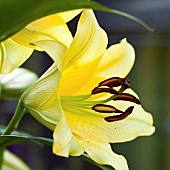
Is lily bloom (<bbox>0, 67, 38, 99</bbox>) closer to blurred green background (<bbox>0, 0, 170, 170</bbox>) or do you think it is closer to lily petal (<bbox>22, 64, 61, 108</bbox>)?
lily petal (<bbox>22, 64, 61, 108</bbox>)

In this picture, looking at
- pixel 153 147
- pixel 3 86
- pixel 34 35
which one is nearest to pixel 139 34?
pixel 153 147

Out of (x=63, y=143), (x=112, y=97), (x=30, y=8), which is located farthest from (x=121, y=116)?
(x=30, y=8)

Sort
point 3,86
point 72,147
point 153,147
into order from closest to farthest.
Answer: point 72,147, point 3,86, point 153,147

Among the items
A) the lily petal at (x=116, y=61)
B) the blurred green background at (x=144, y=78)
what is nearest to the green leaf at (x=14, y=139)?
the lily petal at (x=116, y=61)

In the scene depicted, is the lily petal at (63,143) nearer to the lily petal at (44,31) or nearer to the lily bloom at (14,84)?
the lily petal at (44,31)

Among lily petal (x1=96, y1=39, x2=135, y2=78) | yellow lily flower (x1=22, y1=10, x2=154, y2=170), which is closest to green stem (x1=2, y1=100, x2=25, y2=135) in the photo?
yellow lily flower (x1=22, y1=10, x2=154, y2=170)

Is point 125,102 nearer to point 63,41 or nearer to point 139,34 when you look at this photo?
point 63,41
